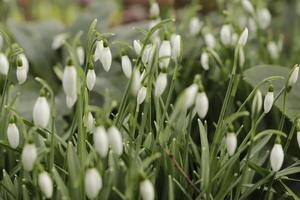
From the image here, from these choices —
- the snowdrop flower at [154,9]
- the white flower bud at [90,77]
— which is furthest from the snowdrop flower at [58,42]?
the white flower bud at [90,77]

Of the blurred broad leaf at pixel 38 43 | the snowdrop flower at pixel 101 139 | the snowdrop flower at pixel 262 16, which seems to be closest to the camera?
the snowdrop flower at pixel 101 139

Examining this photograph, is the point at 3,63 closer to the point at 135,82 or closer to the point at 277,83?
the point at 135,82

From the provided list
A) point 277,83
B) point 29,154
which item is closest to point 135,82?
point 29,154

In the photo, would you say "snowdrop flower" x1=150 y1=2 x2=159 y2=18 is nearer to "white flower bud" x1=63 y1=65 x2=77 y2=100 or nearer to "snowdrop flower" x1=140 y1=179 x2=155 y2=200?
"white flower bud" x1=63 y1=65 x2=77 y2=100

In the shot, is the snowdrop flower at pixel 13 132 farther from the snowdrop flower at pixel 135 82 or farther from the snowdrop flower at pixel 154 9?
the snowdrop flower at pixel 154 9

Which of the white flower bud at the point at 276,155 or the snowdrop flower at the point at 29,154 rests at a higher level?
the snowdrop flower at the point at 29,154

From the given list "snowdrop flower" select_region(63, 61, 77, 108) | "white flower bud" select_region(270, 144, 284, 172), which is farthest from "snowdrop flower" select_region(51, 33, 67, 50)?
"white flower bud" select_region(270, 144, 284, 172)

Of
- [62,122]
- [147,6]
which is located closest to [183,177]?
[62,122]
